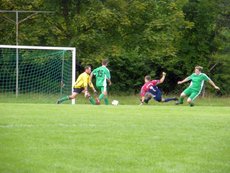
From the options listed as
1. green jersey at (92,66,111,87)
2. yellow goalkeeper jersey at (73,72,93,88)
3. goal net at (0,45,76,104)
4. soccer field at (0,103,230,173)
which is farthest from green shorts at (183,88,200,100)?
soccer field at (0,103,230,173)

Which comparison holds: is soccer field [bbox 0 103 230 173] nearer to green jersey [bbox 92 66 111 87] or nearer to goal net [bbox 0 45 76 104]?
green jersey [bbox 92 66 111 87]

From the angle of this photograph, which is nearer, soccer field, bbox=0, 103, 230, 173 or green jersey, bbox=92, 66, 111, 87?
soccer field, bbox=0, 103, 230, 173

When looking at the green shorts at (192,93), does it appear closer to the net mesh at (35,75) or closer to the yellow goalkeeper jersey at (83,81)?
the yellow goalkeeper jersey at (83,81)

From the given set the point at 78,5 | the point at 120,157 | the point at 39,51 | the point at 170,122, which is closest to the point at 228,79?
the point at 78,5

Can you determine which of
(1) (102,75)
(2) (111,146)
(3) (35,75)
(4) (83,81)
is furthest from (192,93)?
(2) (111,146)

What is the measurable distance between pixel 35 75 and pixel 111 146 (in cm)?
2491

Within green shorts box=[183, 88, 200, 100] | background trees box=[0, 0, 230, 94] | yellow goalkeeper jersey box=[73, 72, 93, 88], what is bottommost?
green shorts box=[183, 88, 200, 100]

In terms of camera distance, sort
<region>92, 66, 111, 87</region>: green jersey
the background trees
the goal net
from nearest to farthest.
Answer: <region>92, 66, 111, 87</region>: green jersey, the goal net, the background trees

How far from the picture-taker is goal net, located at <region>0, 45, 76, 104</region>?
99.7 feet

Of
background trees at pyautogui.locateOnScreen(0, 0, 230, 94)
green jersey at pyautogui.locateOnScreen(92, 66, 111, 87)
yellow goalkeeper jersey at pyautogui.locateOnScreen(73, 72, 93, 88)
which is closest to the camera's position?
yellow goalkeeper jersey at pyautogui.locateOnScreen(73, 72, 93, 88)

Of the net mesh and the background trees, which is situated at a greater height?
the background trees

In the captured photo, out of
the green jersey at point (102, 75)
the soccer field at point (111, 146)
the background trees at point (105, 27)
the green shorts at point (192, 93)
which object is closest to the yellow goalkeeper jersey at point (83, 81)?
the green jersey at point (102, 75)

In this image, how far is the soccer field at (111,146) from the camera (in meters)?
7.88

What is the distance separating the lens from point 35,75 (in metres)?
34.1
